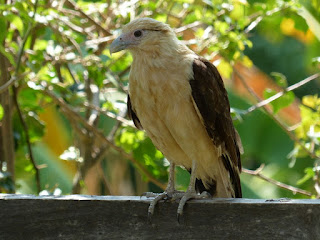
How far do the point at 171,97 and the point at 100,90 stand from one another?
1.47m

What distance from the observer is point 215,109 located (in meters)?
3.06

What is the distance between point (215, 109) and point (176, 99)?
0.78 ft

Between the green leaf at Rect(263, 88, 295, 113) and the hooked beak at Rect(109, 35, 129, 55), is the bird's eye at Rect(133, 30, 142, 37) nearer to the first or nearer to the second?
the hooked beak at Rect(109, 35, 129, 55)

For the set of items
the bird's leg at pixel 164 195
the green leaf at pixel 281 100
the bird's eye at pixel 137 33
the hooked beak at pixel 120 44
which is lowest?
the bird's leg at pixel 164 195

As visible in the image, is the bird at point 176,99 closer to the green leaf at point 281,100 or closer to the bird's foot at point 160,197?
the bird's foot at point 160,197

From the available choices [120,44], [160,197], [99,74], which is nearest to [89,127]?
[99,74]

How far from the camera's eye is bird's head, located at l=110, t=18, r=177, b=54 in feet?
10.1

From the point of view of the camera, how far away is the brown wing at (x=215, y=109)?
2.98 m

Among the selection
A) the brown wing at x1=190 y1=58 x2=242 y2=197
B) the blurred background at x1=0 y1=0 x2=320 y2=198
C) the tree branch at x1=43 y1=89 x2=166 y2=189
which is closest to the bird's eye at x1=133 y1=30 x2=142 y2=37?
the brown wing at x1=190 y1=58 x2=242 y2=197

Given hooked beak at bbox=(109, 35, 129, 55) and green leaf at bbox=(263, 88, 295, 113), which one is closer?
hooked beak at bbox=(109, 35, 129, 55)

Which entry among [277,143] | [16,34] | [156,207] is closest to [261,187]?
[277,143]

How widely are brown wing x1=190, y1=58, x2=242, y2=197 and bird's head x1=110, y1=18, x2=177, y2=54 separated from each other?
0.22m

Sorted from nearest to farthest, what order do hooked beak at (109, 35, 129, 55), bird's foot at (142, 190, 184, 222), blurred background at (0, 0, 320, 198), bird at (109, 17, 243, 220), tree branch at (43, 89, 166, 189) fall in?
1. bird's foot at (142, 190, 184, 222)
2. bird at (109, 17, 243, 220)
3. hooked beak at (109, 35, 129, 55)
4. blurred background at (0, 0, 320, 198)
5. tree branch at (43, 89, 166, 189)

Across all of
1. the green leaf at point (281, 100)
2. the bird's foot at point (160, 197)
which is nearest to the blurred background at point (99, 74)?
the green leaf at point (281, 100)
